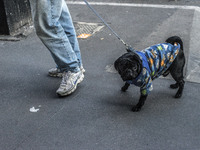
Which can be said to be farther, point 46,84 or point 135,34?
point 135,34

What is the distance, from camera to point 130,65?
2611 mm

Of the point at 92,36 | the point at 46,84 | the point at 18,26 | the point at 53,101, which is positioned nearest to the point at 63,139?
the point at 53,101

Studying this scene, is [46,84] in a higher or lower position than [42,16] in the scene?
lower

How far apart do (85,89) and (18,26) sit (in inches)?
103

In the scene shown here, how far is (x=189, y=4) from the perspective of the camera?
6.14m

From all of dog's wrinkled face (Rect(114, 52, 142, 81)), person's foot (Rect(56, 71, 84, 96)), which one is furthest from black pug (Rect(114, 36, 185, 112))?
person's foot (Rect(56, 71, 84, 96))

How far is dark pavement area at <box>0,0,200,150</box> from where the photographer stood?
8.30 ft

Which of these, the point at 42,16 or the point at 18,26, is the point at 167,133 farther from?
the point at 18,26

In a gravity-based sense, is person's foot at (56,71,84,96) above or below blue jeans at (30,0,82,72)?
below

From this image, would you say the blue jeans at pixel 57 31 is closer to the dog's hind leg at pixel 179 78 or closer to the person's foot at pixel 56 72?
the person's foot at pixel 56 72

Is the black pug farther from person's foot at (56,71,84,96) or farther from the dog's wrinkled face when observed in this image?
person's foot at (56,71,84,96)

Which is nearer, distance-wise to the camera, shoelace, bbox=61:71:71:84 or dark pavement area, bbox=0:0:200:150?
dark pavement area, bbox=0:0:200:150

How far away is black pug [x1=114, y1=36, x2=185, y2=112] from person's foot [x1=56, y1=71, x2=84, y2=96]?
2.48 ft

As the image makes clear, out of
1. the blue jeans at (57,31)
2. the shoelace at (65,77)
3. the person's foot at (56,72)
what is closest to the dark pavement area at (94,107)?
the person's foot at (56,72)
